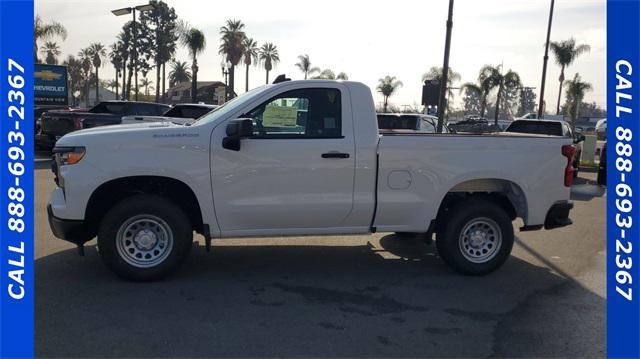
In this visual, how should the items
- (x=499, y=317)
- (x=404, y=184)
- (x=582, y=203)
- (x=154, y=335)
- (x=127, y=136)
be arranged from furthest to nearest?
(x=582, y=203), (x=404, y=184), (x=127, y=136), (x=499, y=317), (x=154, y=335)

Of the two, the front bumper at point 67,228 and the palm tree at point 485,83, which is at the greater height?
the palm tree at point 485,83

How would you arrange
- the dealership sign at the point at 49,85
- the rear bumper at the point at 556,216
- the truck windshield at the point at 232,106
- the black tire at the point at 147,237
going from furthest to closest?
the dealership sign at the point at 49,85 → the rear bumper at the point at 556,216 → the truck windshield at the point at 232,106 → the black tire at the point at 147,237

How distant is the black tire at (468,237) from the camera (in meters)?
5.82

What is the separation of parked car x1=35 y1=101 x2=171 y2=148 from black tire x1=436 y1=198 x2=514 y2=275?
1256cm

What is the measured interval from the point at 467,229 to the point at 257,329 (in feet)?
8.95

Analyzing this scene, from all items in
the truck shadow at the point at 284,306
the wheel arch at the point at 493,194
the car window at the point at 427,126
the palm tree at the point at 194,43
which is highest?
the palm tree at the point at 194,43

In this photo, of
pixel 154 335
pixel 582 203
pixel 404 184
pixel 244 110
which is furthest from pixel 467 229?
pixel 582 203

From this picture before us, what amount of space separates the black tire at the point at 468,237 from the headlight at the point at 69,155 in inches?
148

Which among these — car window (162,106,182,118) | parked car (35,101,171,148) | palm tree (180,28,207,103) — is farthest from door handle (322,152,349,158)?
palm tree (180,28,207,103)

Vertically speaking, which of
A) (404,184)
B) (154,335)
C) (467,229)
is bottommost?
(154,335)

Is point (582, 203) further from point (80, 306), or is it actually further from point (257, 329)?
point (80, 306)

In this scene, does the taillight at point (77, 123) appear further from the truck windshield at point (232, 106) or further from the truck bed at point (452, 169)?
the truck bed at point (452, 169)

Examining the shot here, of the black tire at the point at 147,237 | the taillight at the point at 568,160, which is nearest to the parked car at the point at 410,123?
the taillight at the point at 568,160

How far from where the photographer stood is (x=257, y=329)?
4277 millimetres
